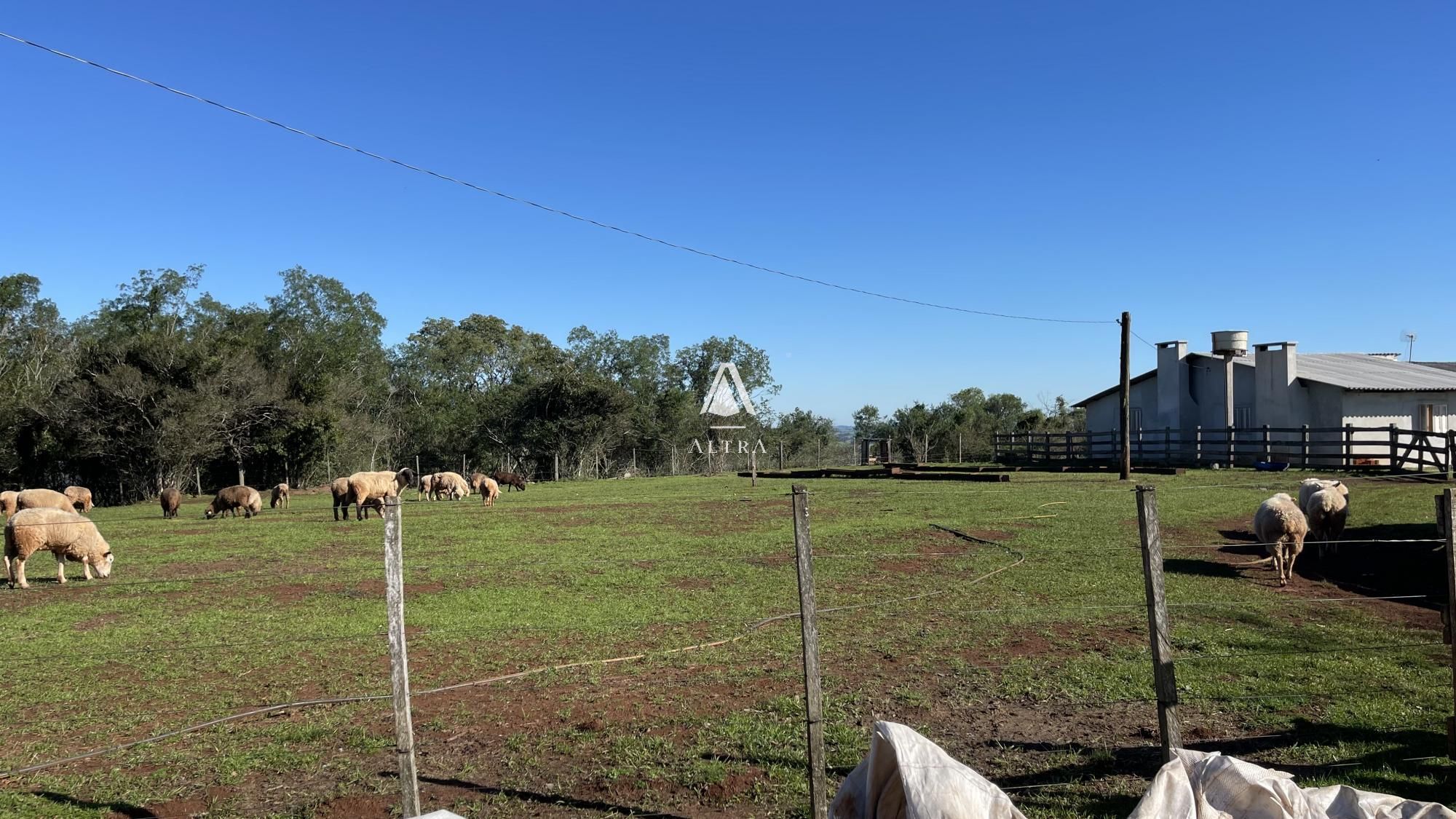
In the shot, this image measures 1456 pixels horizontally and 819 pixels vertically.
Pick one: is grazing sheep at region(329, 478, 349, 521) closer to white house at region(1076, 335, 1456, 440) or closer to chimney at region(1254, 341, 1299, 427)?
white house at region(1076, 335, 1456, 440)

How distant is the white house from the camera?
3294cm

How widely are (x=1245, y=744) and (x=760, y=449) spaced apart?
5284 cm

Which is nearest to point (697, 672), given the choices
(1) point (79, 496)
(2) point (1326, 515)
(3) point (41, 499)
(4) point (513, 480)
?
(2) point (1326, 515)

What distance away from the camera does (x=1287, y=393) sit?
114 feet

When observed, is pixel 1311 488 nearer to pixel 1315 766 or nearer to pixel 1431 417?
pixel 1315 766

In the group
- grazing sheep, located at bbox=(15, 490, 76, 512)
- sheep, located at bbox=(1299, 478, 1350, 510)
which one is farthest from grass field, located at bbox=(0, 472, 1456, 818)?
grazing sheep, located at bbox=(15, 490, 76, 512)

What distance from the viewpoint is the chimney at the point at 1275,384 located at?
34594 millimetres

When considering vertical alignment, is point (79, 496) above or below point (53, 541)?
below

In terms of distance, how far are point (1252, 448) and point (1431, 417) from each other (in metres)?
6.01

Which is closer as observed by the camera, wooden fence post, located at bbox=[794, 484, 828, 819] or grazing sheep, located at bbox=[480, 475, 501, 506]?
wooden fence post, located at bbox=[794, 484, 828, 819]

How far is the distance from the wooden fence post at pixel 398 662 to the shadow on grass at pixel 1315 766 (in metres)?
3.06

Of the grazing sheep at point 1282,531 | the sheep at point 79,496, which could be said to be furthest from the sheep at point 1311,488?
the sheep at point 79,496

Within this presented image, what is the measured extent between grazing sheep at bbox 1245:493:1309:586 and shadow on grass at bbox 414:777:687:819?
9466 mm

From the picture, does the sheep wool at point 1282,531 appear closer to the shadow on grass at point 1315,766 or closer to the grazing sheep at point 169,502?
the shadow on grass at point 1315,766
